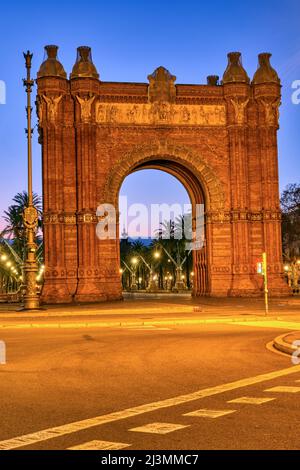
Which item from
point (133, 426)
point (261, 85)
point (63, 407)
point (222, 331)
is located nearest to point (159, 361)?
point (63, 407)

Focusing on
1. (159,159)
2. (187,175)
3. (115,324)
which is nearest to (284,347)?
(115,324)

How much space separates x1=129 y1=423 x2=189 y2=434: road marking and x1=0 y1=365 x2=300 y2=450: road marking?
22.9 inches

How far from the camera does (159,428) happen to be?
7.98m

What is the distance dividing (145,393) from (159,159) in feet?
123

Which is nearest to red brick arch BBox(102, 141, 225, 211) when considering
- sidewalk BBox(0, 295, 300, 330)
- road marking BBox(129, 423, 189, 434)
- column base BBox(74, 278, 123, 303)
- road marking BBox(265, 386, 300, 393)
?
column base BBox(74, 278, 123, 303)

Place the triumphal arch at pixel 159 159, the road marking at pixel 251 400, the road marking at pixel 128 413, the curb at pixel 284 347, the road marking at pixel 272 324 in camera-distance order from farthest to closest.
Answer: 1. the triumphal arch at pixel 159 159
2. the road marking at pixel 272 324
3. the curb at pixel 284 347
4. the road marking at pixel 251 400
5. the road marking at pixel 128 413

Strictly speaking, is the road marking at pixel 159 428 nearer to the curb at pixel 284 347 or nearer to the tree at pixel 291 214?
the curb at pixel 284 347

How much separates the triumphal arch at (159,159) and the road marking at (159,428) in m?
35.2

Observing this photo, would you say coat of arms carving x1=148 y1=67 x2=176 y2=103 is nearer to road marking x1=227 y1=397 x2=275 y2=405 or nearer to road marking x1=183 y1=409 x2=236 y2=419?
road marking x1=227 y1=397 x2=275 y2=405

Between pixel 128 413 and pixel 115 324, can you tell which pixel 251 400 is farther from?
pixel 115 324

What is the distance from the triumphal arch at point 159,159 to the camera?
145 feet

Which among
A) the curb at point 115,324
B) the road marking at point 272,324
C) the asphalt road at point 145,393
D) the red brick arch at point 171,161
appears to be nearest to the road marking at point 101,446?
the asphalt road at point 145,393

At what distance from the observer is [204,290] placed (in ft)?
159
